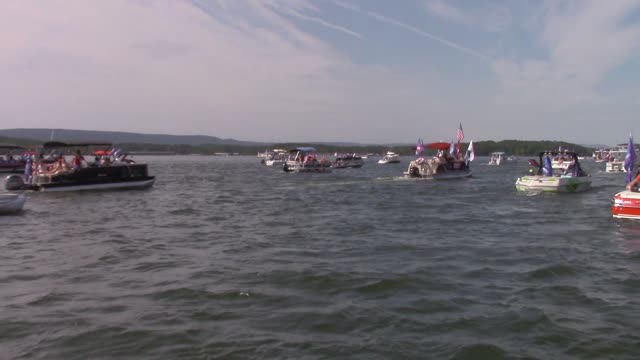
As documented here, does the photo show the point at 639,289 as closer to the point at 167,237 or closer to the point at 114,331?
the point at 114,331

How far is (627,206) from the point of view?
22406 mm

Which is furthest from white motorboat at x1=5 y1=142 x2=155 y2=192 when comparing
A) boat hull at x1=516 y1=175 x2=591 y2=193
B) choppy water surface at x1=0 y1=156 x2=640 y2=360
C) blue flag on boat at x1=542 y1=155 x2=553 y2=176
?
blue flag on boat at x1=542 y1=155 x2=553 y2=176

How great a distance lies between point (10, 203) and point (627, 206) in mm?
25889

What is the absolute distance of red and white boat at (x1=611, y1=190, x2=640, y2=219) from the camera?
22125mm

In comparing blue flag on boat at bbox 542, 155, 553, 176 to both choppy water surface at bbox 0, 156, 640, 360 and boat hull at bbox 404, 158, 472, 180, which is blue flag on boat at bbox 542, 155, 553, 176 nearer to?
boat hull at bbox 404, 158, 472, 180

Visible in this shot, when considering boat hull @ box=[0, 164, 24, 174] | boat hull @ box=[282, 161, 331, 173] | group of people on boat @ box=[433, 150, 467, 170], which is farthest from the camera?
boat hull @ box=[282, 161, 331, 173]

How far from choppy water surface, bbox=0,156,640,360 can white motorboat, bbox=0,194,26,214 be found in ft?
7.72

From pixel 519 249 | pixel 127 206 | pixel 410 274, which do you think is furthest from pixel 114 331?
pixel 127 206

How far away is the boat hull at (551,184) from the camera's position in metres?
37.2

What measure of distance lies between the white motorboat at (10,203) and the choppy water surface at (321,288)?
235cm

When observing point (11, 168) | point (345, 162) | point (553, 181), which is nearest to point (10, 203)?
point (553, 181)

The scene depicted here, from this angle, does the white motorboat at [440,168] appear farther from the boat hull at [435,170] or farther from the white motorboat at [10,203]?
the white motorboat at [10,203]

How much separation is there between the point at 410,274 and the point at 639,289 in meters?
4.66

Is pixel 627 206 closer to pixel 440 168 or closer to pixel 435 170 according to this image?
pixel 435 170
